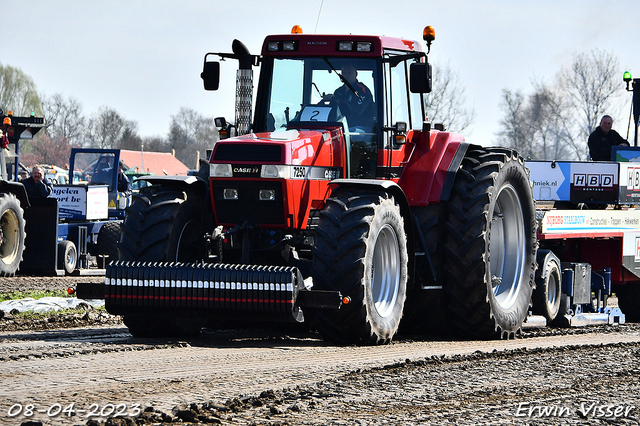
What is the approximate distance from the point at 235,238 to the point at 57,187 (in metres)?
11.5

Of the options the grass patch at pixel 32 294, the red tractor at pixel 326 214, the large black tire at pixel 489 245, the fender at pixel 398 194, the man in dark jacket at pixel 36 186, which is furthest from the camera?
the man in dark jacket at pixel 36 186

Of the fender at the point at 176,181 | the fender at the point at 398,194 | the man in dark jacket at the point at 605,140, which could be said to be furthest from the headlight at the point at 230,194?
the man in dark jacket at the point at 605,140

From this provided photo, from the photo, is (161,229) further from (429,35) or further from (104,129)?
(104,129)

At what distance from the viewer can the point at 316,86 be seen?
872 cm

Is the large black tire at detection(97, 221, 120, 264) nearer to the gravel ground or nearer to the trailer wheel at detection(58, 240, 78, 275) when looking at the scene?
the trailer wheel at detection(58, 240, 78, 275)

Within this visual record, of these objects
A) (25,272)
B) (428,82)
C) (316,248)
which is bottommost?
(25,272)

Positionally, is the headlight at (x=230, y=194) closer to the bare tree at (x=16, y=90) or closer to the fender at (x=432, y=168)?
the fender at (x=432, y=168)

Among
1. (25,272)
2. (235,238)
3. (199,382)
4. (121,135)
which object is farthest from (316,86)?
(121,135)

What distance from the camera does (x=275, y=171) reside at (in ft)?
25.6

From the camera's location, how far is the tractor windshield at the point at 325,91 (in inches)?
336

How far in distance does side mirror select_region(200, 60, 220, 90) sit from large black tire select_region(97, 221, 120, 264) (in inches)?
401

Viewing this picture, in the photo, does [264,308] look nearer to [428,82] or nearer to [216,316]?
[216,316]

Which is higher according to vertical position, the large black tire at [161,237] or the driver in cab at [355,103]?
the driver in cab at [355,103]

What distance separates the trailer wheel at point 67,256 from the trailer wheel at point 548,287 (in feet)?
32.5
